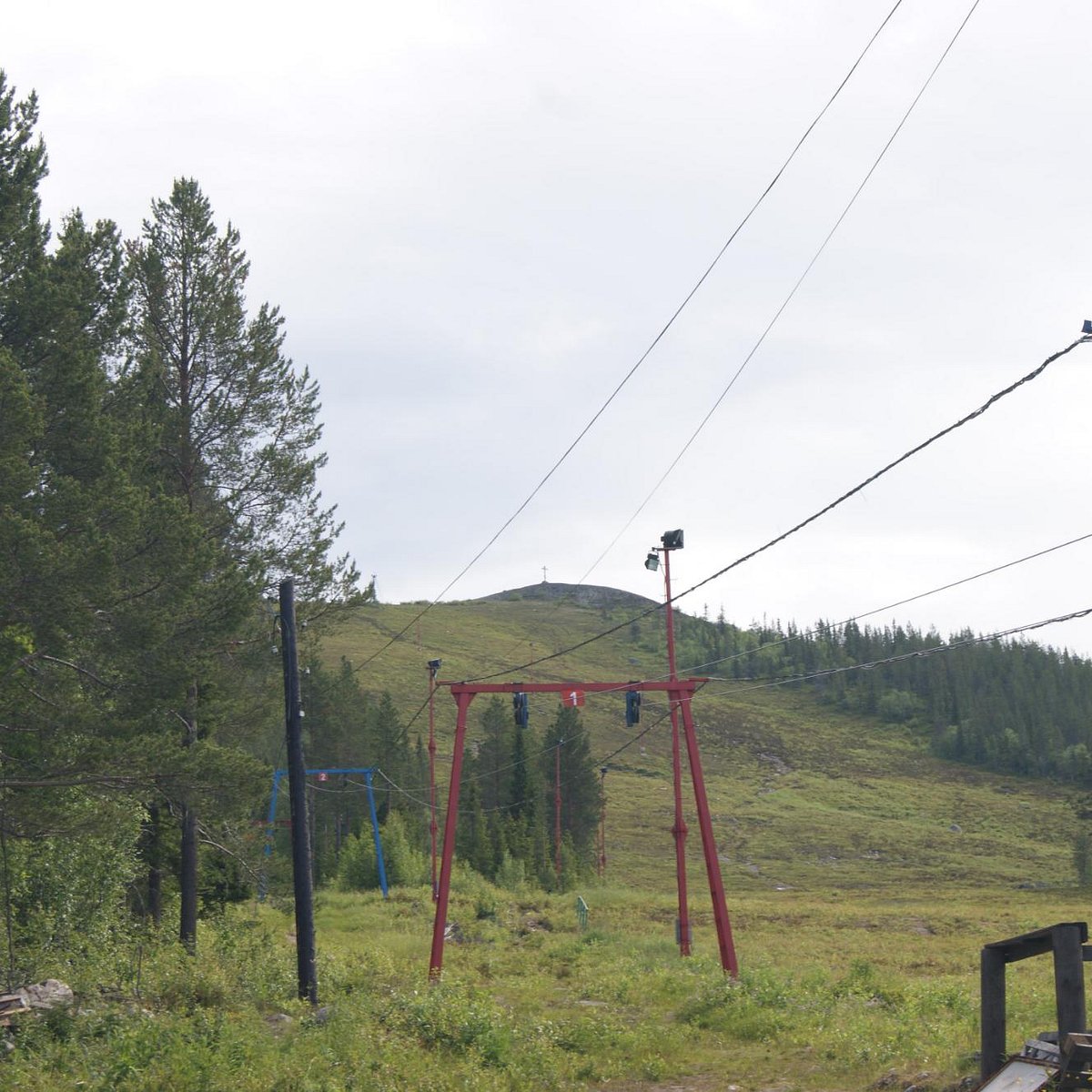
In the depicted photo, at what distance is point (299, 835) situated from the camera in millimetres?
17297

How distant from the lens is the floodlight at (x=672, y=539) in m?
29.0

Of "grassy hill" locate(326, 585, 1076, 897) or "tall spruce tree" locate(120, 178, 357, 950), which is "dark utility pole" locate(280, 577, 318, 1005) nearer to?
"tall spruce tree" locate(120, 178, 357, 950)

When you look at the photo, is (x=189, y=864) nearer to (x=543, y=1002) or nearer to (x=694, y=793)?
(x=543, y=1002)

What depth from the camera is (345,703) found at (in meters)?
71.3

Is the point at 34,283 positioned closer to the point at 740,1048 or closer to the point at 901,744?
the point at 740,1048

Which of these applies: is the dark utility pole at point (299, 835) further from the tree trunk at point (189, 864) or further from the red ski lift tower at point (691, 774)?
the tree trunk at point (189, 864)

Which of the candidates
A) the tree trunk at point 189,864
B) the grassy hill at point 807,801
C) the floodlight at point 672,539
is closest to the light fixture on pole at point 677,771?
the floodlight at point 672,539

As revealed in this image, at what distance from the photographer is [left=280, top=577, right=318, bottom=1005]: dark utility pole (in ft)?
56.5

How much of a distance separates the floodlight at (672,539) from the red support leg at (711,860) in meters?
5.17

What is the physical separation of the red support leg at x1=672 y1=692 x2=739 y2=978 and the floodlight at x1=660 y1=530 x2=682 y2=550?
5.17 meters

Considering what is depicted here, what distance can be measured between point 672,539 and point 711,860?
835 centimetres

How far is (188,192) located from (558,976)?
62.2ft

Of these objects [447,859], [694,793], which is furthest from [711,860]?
[447,859]

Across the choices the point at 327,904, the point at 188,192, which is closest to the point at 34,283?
the point at 188,192
